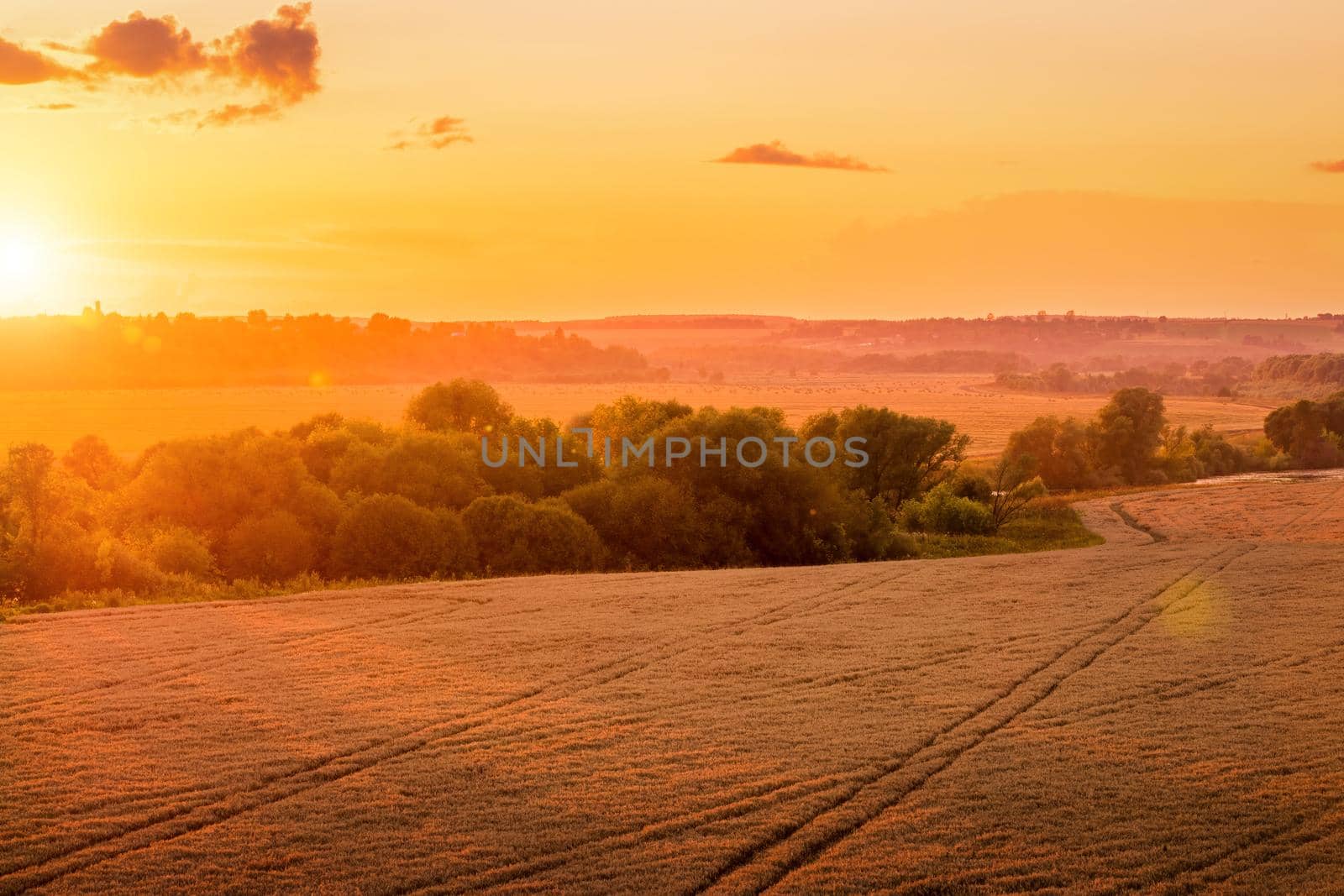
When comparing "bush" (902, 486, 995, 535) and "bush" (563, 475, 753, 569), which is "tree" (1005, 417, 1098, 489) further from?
"bush" (563, 475, 753, 569)

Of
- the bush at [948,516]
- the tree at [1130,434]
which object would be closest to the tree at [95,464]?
the bush at [948,516]

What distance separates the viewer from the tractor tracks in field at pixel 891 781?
14297mm

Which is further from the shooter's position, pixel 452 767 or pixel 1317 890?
pixel 452 767

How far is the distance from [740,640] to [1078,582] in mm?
13549

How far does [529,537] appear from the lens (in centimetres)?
5238

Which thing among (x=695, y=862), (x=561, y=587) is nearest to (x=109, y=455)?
(x=561, y=587)

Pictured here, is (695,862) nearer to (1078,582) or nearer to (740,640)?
(740,640)

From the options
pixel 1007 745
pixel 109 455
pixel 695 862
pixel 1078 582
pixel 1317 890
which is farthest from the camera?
pixel 109 455

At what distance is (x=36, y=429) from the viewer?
130 m

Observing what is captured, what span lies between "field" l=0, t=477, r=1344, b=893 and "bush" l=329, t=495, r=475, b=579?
1620 cm

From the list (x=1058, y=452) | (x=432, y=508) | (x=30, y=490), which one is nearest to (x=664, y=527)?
(x=432, y=508)

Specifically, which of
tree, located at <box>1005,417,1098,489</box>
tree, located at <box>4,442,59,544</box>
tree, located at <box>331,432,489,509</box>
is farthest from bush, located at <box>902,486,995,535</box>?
tree, located at <box>4,442,59,544</box>

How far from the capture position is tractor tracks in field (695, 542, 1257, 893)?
1430 centimetres

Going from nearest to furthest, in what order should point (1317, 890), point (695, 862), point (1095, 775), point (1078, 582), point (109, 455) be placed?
point (1317, 890) → point (695, 862) → point (1095, 775) → point (1078, 582) → point (109, 455)
